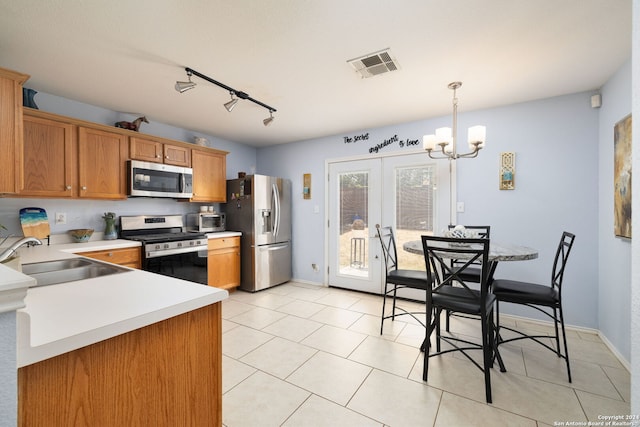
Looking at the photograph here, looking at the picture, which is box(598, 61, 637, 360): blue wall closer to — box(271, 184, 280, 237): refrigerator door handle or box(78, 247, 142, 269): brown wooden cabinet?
box(271, 184, 280, 237): refrigerator door handle

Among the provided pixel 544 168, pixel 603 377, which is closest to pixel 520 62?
pixel 544 168

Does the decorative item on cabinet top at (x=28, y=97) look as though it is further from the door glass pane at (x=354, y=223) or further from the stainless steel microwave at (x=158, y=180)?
the door glass pane at (x=354, y=223)

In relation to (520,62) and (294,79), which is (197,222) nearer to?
(294,79)

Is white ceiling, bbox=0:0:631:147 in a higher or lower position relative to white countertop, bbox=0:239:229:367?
higher

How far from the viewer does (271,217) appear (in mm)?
4293

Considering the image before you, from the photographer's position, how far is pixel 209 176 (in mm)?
4027

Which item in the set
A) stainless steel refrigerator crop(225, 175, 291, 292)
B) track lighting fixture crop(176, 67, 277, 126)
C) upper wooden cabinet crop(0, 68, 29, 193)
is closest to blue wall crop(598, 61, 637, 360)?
track lighting fixture crop(176, 67, 277, 126)

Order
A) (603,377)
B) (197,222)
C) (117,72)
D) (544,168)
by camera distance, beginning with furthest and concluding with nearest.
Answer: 1. (197,222)
2. (544,168)
3. (117,72)
4. (603,377)

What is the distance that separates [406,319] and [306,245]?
2.03 metres

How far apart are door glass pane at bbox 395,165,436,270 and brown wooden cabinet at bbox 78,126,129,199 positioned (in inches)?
131

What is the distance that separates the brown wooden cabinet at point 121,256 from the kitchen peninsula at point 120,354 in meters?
1.75

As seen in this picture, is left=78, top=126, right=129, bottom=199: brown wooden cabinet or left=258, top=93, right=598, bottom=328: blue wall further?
left=78, top=126, right=129, bottom=199: brown wooden cabinet

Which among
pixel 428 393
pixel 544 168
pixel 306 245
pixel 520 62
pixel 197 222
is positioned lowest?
pixel 428 393

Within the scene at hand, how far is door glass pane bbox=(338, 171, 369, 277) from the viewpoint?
4.04 m
